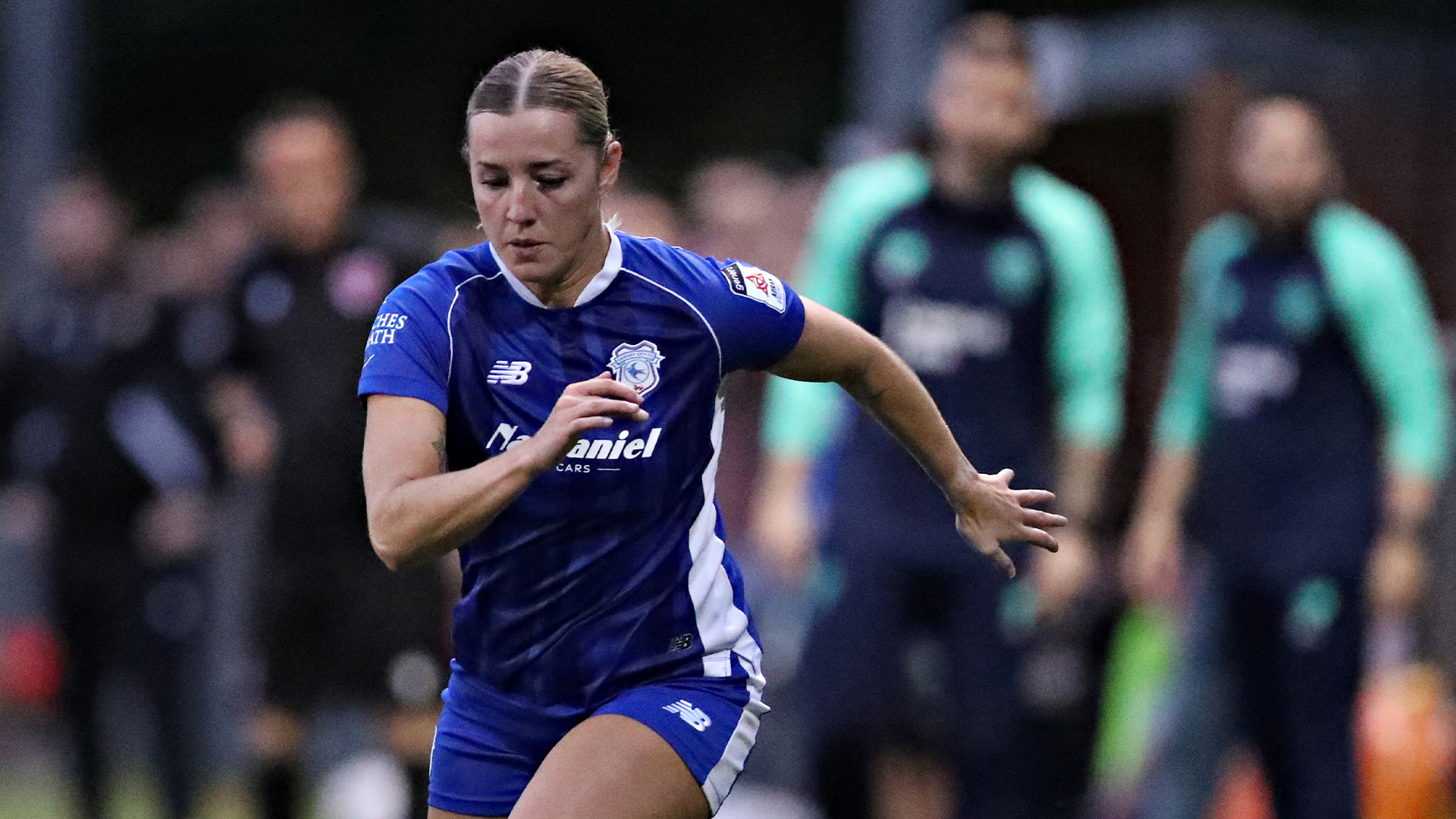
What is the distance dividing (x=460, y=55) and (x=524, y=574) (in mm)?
21681

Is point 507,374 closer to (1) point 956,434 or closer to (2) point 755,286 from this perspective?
(2) point 755,286

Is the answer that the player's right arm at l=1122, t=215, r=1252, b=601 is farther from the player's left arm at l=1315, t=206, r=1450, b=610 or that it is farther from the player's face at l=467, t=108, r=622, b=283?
the player's face at l=467, t=108, r=622, b=283

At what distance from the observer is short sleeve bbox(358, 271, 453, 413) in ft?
14.1

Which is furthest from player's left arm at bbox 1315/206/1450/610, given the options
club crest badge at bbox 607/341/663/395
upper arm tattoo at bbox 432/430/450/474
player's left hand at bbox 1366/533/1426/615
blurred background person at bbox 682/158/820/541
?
upper arm tattoo at bbox 432/430/450/474

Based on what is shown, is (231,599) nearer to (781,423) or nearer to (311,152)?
(311,152)

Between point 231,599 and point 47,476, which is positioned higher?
point 47,476

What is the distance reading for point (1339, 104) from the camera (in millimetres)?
11484

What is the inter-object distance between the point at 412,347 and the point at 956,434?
10.6 ft

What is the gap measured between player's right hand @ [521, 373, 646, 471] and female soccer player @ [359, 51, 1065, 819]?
0.33 metres

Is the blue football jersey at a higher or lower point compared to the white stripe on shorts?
higher

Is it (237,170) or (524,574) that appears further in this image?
(237,170)

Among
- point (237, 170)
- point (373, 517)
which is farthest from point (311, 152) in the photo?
point (237, 170)

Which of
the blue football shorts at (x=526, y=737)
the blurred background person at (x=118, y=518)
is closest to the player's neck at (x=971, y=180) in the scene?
the blue football shorts at (x=526, y=737)

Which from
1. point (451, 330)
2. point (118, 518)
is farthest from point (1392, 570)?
point (118, 518)
